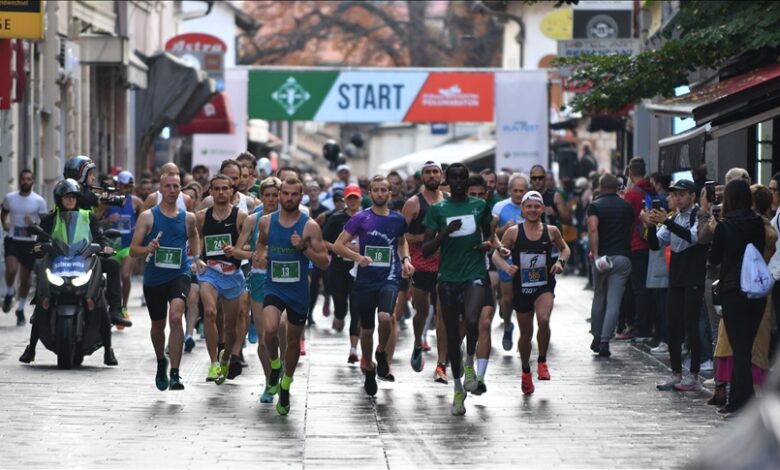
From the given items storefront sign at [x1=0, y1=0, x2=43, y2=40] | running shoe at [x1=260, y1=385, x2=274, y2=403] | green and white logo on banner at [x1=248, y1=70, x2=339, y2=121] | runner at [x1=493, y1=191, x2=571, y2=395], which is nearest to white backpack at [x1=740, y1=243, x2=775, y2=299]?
runner at [x1=493, y1=191, x2=571, y2=395]

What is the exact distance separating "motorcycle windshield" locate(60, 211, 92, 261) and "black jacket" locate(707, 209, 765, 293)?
5.90m

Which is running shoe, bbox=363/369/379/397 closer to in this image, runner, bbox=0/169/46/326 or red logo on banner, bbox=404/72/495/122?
runner, bbox=0/169/46/326

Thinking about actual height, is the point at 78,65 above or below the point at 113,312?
above

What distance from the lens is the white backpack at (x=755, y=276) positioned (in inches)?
475

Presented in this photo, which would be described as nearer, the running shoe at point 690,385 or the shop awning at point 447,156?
the running shoe at point 690,385

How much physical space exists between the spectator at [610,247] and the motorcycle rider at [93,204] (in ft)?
16.0

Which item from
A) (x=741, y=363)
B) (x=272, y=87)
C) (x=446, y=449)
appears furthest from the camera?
(x=272, y=87)

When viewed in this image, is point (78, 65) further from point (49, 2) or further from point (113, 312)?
point (113, 312)

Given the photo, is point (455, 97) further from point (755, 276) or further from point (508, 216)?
point (755, 276)

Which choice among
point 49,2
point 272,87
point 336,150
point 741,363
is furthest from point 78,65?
point 741,363

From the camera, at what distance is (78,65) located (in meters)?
31.7

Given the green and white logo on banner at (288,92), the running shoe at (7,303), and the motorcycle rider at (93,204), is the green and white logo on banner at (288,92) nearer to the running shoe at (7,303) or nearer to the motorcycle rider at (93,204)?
the running shoe at (7,303)

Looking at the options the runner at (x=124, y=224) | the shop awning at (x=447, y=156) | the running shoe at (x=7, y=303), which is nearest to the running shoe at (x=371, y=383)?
the runner at (x=124, y=224)

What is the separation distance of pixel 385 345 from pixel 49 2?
18.0 meters
